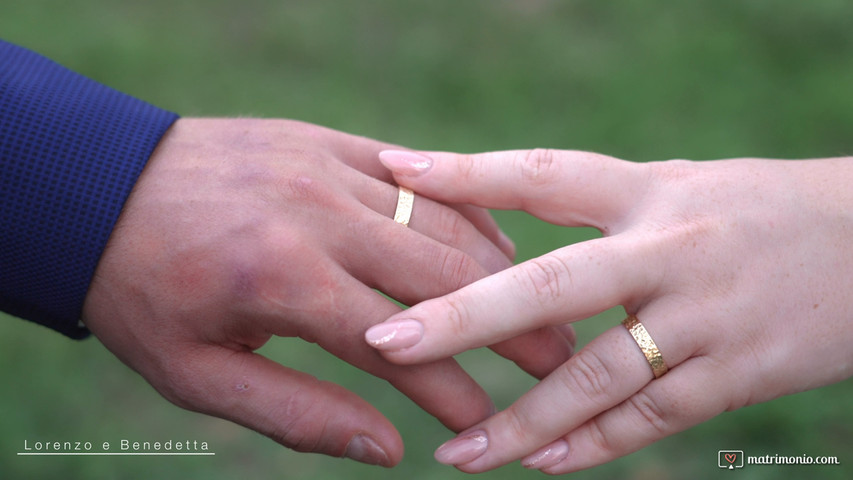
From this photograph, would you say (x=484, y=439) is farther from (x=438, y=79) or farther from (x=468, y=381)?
(x=438, y=79)

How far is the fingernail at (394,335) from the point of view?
1.81 metres

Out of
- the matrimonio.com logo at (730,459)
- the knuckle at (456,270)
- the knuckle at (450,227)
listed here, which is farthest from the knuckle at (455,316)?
the matrimonio.com logo at (730,459)

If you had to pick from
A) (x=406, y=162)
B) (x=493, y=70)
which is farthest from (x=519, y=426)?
(x=493, y=70)

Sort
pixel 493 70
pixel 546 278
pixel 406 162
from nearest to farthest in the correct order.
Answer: pixel 546 278 → pixel 406 162 → pixel 493 70

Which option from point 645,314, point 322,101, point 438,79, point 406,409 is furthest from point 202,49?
point 645,314

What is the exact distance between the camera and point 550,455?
204cm

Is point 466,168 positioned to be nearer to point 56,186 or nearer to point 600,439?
point 600,439

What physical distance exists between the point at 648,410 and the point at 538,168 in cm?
75

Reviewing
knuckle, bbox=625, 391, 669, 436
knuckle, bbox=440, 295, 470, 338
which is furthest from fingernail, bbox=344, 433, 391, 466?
knuckle, bbox=625, 391, 669, 436

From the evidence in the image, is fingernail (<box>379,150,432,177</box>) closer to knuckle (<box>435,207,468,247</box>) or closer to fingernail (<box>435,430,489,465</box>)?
knuckle (<box>435,207,468,247</box>)

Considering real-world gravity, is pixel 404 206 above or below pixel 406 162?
below

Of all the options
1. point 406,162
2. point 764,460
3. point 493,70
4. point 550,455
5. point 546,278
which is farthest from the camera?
point 493,70

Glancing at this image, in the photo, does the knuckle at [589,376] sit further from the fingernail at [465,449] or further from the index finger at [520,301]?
the fingernail at [465,449]

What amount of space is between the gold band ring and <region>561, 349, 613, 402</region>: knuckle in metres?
0.11
